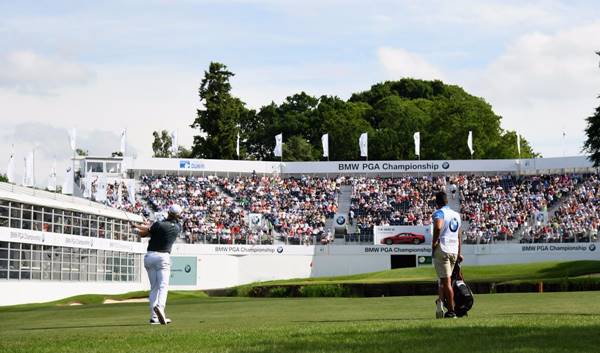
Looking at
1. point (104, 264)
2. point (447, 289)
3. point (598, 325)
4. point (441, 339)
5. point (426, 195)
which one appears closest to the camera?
point (441, 339)

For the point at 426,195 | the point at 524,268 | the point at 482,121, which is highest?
the point at 482,121

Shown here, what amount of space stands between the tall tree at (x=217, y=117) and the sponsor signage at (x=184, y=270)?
3934 cm

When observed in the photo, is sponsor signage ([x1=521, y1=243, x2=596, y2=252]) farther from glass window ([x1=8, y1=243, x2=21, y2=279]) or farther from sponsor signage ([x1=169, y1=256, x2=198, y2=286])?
glass window ([x1=8, y1=243, x2=21, y2=279])

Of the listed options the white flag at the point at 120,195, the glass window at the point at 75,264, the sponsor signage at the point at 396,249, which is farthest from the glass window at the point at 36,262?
the sponsor signage at the point at 396,249

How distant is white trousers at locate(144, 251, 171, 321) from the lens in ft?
61.7

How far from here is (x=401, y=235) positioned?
8306 centimetres

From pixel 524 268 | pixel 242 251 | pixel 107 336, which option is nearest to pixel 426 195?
pixel 242 251

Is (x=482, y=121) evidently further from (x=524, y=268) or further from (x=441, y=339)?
(x=441, y=339)

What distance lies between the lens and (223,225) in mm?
84625

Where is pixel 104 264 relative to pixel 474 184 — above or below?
below

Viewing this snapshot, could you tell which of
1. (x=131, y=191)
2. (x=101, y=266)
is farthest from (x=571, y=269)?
(x=131, y=191)

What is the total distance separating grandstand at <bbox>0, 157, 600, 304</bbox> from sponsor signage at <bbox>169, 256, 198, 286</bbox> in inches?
3.1

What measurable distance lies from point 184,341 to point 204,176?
257 feet

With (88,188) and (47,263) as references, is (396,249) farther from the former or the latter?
(47,263)
